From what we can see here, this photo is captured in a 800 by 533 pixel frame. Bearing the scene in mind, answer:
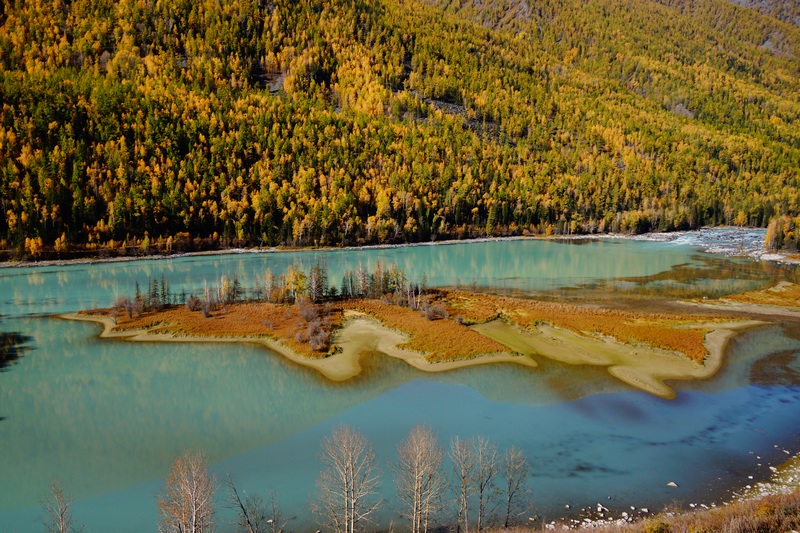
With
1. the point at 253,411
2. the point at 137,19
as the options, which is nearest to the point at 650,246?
the point at 253,411

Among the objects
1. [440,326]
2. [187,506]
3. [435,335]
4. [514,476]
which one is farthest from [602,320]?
[187,506]

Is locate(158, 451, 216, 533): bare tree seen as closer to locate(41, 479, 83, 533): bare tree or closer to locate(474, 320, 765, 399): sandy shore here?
locate(41, 479, 83, 533): bare tree

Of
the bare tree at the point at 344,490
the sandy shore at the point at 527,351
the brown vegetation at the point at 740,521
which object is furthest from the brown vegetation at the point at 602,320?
the bare tree at the point at 344,490

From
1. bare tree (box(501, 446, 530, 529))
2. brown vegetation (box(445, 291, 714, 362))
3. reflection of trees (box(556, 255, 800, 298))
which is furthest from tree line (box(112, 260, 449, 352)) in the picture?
reflection of trees (box(556, 255, 800, 298))

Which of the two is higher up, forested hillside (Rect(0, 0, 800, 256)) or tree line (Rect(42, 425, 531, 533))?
forested hillside (Rect(0, 0, 800, 256))

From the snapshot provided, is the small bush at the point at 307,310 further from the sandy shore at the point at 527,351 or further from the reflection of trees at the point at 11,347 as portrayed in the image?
the reflection of trees at the point at 11,347

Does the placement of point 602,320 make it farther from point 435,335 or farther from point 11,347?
point 11,347
